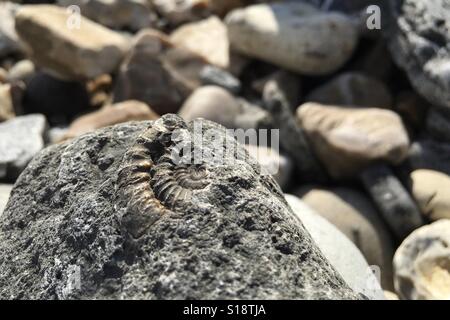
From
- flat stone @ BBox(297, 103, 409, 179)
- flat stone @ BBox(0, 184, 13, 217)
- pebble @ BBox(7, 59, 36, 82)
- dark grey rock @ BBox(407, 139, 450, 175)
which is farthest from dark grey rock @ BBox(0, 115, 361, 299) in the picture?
pebble @ BBox(7, 59, 36, 82)

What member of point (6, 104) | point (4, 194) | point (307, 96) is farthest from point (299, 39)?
point (4, 194)

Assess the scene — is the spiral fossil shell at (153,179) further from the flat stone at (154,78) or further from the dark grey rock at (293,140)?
the flat stone at (154,78)

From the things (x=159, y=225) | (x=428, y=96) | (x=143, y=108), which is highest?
(x=159, y=225)

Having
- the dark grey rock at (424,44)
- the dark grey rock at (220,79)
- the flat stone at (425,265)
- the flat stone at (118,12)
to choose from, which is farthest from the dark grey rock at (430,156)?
the flat stone at (118,12)

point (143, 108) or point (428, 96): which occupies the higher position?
point (428, 96)

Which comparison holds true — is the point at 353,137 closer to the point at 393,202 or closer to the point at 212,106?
the point at 393,202

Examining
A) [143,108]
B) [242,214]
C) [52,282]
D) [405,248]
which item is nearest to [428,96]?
[405,248]
